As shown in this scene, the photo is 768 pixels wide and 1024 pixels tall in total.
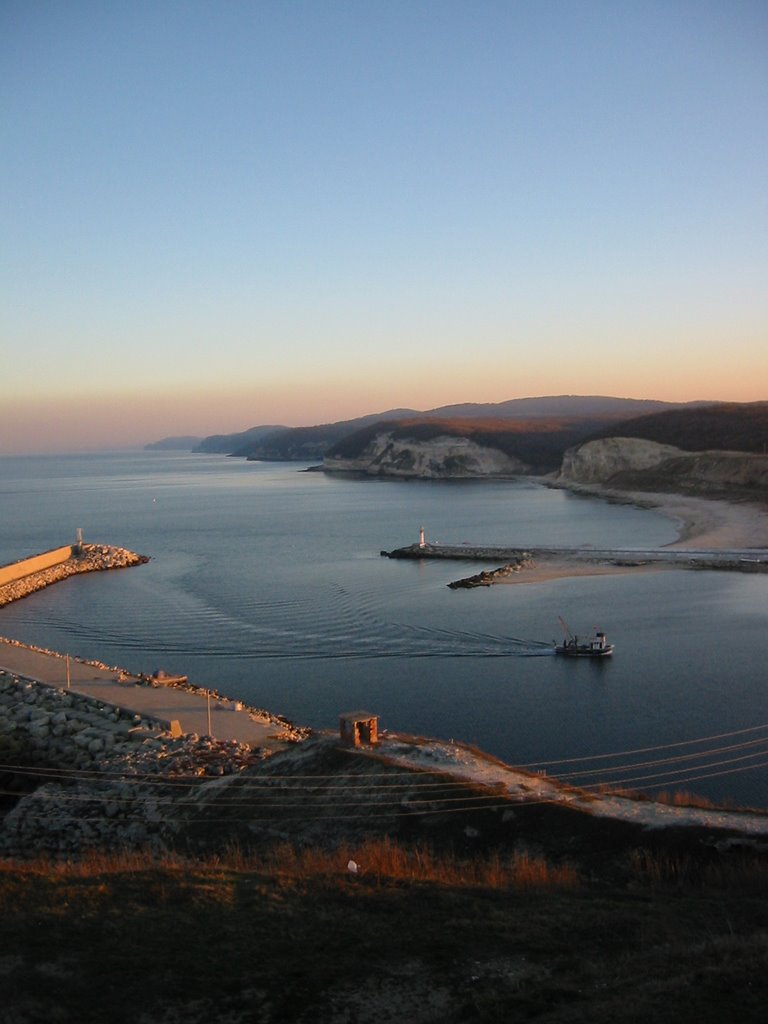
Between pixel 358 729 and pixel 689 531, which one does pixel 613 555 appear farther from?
pixel 358 729

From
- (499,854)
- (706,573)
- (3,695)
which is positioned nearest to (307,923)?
(499,854)

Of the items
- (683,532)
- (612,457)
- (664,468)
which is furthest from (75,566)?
(612,457)

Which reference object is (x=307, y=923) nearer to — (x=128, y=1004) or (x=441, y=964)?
(x=441, y=964)

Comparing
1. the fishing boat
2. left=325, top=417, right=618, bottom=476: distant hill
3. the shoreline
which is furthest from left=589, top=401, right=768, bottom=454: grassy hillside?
the fishing boat

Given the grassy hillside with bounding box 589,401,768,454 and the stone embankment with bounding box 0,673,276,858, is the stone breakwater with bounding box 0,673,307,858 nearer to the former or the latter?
the stone embankment with bounding box 0,673,276,858

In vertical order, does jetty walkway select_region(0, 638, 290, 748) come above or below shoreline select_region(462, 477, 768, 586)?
below

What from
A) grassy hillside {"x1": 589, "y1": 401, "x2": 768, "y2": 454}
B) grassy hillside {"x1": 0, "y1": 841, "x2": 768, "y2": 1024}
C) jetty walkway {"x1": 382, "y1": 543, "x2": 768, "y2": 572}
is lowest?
jetty walkway {"x1": 382, "y1": 543, "x2": 768, "y2": 572}
